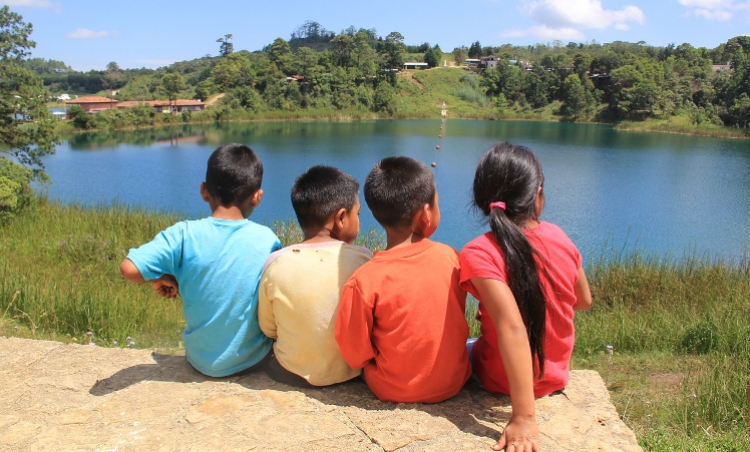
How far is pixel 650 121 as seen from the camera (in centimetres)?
3741

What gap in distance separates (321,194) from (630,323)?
2.97m

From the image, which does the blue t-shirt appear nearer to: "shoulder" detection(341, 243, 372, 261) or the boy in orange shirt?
"shoulder" detection(341, 243, 372, 261)

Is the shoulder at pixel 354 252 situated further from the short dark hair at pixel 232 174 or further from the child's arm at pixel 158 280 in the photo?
the child's arm at pixel 158 280

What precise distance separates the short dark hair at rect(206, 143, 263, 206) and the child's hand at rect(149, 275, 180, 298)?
0.31 meters

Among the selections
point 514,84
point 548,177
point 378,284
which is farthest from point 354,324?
point 514,84

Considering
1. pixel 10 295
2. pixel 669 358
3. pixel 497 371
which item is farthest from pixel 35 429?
pixel 669 358

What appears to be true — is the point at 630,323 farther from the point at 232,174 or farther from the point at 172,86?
the point at 172,86

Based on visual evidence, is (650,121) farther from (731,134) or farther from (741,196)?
(741,196)

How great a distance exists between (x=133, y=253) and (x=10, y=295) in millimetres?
2559

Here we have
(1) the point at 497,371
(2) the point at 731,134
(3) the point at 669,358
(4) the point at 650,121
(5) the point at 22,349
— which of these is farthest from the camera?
(4) the point at 650,121

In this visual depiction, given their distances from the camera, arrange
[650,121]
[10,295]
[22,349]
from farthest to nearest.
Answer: [650,121]
[10,295]
[22,349]

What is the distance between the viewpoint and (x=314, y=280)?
1740mm

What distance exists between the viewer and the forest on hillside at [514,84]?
37.8m

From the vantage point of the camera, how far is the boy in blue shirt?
183 centimetres
